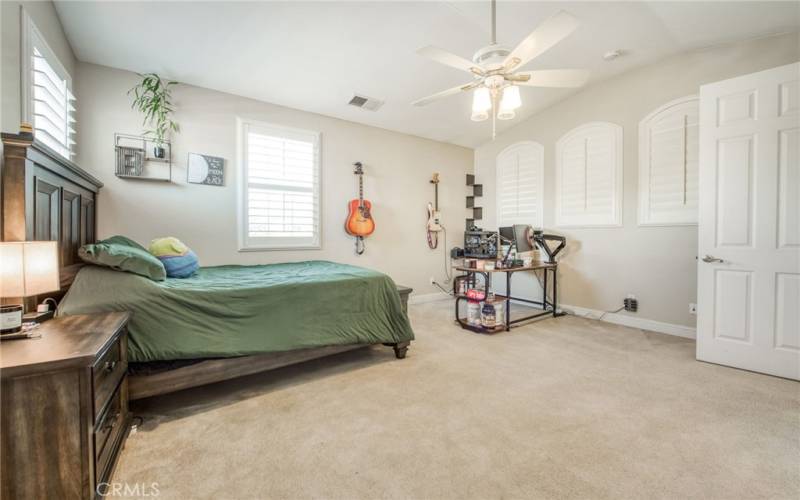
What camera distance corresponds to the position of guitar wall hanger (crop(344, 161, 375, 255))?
4199 millimetres

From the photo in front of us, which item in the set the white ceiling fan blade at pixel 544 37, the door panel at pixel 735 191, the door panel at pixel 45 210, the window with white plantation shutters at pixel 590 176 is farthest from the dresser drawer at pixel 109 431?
the window with white plantation shutters at pixel 590 176

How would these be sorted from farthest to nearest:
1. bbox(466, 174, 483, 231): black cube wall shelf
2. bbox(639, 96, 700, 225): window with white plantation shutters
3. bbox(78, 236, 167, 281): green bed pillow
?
bbox(466, 174, 483, 231): black cube wall shelf → bbox(639, 96, 700, 225): window with white plantation shutters → bbox(78, 236, 167, 281): green bed pillow

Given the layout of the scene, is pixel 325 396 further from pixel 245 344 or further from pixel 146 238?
pixel 146 238

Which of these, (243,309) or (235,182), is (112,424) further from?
(235,182)

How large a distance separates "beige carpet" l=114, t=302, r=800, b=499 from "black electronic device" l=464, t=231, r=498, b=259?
1.98 meters

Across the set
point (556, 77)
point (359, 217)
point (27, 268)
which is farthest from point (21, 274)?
point (359, 217)

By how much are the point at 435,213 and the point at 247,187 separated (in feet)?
8.94

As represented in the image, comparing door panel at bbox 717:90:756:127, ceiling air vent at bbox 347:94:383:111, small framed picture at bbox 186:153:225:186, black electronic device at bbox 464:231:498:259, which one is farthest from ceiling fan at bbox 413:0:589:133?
small framed picture at bbox 186:153:225:186

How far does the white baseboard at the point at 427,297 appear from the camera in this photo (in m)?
4.96

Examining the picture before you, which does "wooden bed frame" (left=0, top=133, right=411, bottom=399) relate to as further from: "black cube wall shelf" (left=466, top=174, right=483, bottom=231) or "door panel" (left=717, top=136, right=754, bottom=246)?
"black cube wall shelf" (left=466, top=174, right=483, bottom=231)

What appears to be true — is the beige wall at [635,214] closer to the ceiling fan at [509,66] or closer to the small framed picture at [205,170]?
the ceiling fan at [509,66]

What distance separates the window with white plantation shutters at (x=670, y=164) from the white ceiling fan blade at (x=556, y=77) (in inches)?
76.0

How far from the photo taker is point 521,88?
4.03 metres

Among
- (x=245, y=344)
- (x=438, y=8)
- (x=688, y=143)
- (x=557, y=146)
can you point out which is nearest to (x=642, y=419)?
(x=245, y=344)
